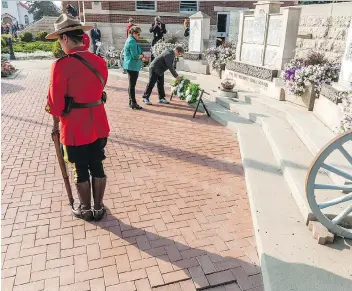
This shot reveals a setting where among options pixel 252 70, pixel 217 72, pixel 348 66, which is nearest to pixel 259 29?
pixel 252 70

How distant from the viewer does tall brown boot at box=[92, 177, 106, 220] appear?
3.56m

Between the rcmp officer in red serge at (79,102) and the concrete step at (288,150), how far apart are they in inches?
90.6

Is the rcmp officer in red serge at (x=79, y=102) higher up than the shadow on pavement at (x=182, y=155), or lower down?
Result: higher up

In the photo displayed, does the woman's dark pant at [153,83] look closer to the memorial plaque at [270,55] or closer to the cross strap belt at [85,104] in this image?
the memorial plaque at [270,55]

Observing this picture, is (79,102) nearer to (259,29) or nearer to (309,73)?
(309,73)

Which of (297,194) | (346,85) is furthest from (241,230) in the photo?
(346,85)

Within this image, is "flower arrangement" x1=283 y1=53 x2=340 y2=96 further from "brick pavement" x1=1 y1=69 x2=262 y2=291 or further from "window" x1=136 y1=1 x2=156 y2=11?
"window" x1=136 y1=1 x2=156 y2=11

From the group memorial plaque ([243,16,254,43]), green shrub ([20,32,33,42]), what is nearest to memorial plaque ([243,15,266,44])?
memorial plaque ([243,16,254,43])

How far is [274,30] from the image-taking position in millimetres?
7973

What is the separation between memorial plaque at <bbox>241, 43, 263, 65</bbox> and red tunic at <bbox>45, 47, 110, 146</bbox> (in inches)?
248

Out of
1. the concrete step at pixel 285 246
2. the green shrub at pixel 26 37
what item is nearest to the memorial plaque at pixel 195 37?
the concrete step at pixel 285 246

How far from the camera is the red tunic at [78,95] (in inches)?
118

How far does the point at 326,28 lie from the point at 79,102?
7.04 metres

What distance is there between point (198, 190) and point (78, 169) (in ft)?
5.57
